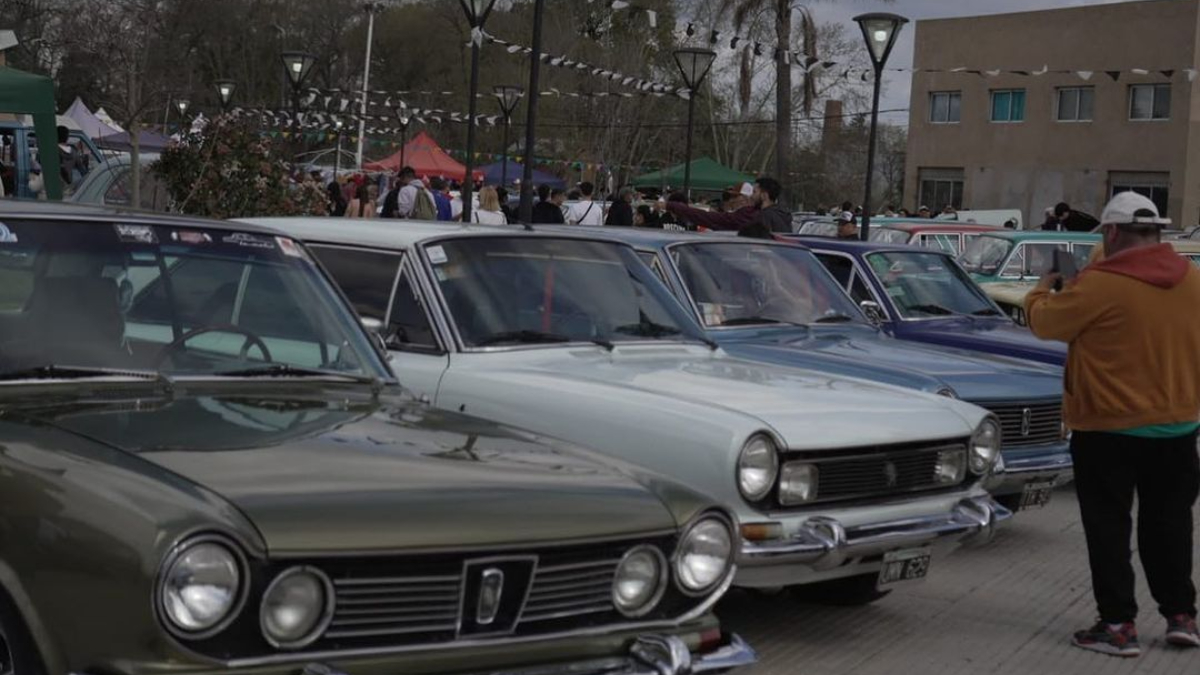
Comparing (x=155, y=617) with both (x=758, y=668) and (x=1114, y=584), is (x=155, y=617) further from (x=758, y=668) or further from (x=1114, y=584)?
(x=1114, y=584)

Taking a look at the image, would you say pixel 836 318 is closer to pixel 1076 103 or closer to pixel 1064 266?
pixel 1064 266

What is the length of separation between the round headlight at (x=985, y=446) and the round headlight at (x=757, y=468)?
132 centimetres

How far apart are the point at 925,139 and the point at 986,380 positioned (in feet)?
174

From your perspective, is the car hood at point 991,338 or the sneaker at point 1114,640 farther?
the car hood at point 991,338

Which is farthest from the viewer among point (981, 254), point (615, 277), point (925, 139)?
point (925, 139)

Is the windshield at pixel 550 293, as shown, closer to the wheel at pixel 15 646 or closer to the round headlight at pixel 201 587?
the wheel at pixel 15 646

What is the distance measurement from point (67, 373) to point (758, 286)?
590cm

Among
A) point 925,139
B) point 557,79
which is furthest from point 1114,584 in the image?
point 925,139

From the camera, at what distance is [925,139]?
2391 inches

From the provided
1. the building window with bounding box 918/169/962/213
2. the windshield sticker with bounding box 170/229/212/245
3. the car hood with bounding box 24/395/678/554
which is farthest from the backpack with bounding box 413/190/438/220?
the building window with bounding box 918/169/962/213

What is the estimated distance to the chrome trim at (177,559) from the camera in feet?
11.4

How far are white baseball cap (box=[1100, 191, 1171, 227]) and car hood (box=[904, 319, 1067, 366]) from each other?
4.00 metres

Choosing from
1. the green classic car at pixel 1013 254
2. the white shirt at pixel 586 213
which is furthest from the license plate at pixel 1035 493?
the white shirt at pixel 586 213

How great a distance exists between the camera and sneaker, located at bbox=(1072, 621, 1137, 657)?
7004 mm
